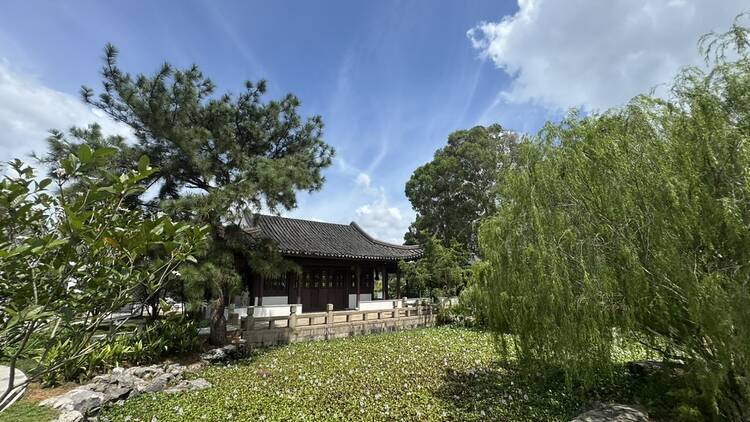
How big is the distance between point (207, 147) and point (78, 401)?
5485 millimetres

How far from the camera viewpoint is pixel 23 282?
1.57m

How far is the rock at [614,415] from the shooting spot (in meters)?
4.88

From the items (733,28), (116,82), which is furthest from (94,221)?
(116,82)

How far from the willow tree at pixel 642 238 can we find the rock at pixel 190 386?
5.23m

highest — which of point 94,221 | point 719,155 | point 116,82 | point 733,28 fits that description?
point 116,82

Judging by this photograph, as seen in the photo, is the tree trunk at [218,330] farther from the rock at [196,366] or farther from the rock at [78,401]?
the rock at [78,401]

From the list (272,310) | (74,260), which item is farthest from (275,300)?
(74,260)

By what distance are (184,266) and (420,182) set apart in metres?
21.2

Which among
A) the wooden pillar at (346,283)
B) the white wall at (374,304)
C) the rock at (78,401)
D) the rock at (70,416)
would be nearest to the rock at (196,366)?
the rock at (78,401)

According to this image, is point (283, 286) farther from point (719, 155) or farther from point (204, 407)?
point (719, 155)

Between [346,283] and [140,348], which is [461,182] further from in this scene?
[140,348]

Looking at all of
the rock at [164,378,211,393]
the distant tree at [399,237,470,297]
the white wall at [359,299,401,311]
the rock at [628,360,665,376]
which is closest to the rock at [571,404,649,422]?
the rock at [628,360,665,376]

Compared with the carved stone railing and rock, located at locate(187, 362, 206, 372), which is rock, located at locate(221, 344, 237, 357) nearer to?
rock, located at locate(187, 362, 206, 372)

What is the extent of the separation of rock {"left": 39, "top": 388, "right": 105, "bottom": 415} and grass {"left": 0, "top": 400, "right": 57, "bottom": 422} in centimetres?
11
